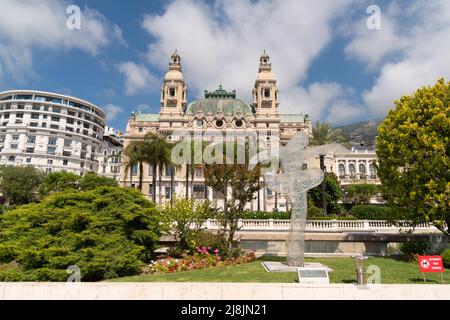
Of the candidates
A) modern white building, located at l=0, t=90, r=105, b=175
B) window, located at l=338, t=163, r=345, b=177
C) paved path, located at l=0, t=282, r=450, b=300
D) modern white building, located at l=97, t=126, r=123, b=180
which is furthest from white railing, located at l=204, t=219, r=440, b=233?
modern white building, located at l=0, t=90, r=105, b=175

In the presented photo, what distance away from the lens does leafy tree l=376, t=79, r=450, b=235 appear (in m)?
15.9

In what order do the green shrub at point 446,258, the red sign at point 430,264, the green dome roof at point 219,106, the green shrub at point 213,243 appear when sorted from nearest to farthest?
the red sign at point 430,264 → the green shrub at point 446,258 → the green shrub at point 213,243 → the green dome roof at point 219,106

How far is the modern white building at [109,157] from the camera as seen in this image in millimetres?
84162

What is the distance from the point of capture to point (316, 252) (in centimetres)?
2091

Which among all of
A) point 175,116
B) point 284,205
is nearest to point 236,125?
point 175,116

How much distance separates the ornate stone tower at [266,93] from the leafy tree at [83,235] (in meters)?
57.1

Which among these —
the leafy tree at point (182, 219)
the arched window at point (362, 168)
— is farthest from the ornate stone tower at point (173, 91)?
the arched window at point (362, 168)

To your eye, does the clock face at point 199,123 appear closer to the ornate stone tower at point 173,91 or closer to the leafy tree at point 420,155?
the ornate stone tower at point 173,91

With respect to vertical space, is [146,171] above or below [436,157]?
above

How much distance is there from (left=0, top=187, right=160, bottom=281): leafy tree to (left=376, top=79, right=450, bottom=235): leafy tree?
15079 millimetres

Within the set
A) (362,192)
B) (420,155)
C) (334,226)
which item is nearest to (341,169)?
→ (362,192)

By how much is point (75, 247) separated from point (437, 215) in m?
19.4

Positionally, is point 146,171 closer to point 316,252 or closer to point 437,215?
point 316,252

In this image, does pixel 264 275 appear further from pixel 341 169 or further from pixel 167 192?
pixel 341 169
